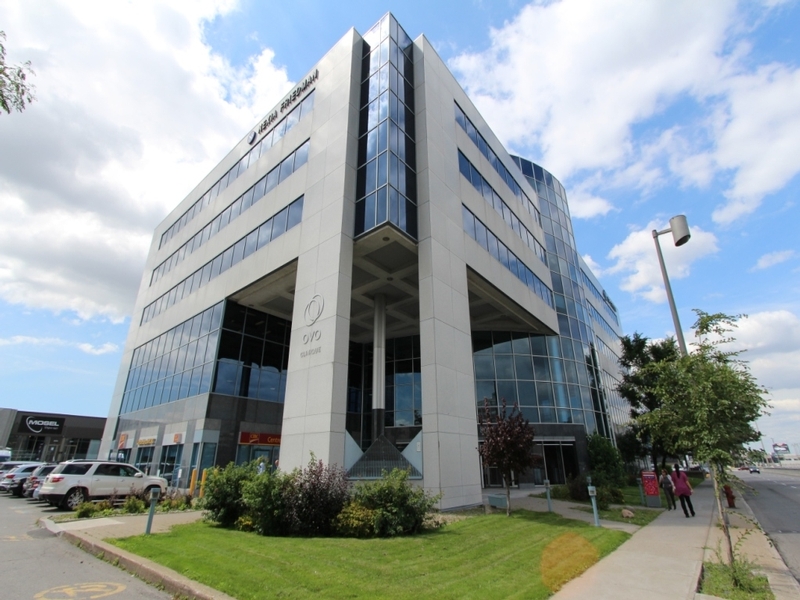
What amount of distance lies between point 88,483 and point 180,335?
14.2 m

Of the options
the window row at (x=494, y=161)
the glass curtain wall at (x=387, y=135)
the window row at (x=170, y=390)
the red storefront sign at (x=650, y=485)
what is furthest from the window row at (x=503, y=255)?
the window row at (x=170, y=390)

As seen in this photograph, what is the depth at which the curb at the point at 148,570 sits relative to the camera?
5.67 metres

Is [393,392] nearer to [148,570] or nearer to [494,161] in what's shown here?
[494,161]

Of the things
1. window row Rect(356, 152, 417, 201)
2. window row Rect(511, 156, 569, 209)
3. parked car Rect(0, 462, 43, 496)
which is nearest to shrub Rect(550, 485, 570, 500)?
window row Rect(356, 152, 417, 201)

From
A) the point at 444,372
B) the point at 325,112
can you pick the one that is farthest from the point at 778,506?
the point at 325,112

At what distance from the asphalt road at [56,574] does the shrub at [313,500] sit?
3748 millimetres

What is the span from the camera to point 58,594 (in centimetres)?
595

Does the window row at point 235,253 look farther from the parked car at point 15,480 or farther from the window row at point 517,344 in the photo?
the window row at point 517,344

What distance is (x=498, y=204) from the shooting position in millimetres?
26734

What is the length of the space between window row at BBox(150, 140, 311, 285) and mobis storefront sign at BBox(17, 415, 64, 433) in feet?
102

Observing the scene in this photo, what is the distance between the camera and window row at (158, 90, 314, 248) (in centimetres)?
2391

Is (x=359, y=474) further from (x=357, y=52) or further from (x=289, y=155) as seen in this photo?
(x=357, y=52)

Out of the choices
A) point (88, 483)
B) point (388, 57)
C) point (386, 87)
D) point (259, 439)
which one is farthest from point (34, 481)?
point (388, 57)

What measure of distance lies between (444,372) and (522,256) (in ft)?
50.5
